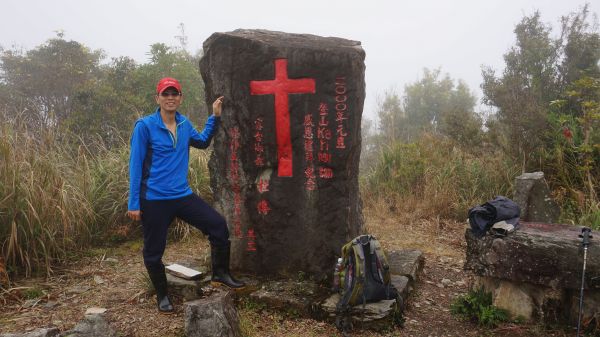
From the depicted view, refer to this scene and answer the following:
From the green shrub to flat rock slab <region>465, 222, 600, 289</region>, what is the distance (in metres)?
0.20

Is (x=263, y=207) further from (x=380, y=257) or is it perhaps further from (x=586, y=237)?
(x=586, y=237)

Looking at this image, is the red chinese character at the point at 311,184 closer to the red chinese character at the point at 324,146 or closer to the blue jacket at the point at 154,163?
the red chinese character at the point at 324,146

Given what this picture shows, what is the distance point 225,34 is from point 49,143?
221 centimetres

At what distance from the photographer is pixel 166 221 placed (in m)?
2.92

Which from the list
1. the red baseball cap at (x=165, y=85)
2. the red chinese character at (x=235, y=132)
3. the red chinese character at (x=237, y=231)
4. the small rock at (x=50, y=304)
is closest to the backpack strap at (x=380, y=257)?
the red chinese character at (x=237, y=231)

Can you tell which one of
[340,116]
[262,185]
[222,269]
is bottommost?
[222,269]

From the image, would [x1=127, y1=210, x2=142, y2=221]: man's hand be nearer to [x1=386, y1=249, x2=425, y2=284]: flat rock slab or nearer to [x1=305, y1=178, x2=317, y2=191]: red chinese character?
[x1=305, y1=178, x2=317, y2=191]: red chinese character

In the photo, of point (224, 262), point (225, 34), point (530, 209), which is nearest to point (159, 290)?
point (224, 262)

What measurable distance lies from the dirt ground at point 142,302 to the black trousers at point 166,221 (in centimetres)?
44

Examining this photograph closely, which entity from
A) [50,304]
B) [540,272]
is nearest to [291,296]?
[540,272]

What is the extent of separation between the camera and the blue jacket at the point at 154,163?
279 centimetres

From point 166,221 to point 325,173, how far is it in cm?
119

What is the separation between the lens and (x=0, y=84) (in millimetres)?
13453

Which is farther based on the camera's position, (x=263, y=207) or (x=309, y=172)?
(x=263, y=207)
